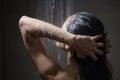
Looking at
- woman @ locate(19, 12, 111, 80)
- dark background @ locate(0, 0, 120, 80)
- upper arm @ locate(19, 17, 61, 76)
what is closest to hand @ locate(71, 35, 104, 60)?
woman @ locate(19, 12, 111, 80)

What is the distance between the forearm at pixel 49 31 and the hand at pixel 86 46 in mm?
22

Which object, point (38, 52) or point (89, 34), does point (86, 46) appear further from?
point (38, 52)

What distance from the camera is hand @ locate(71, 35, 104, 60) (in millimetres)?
1097

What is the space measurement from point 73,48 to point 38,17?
507 millimetres

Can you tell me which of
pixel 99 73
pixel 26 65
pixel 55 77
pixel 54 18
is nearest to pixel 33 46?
pixel 55 77

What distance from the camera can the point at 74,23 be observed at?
1.17 metres

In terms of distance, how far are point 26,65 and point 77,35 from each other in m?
0.66

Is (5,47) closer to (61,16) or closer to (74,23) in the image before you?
(61,16)

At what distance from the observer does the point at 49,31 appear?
1.13 m

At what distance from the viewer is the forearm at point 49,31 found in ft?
3.64

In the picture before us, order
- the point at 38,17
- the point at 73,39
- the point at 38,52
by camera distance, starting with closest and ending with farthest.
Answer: the point at 73,39
the point at 38,52
the point at 38,17

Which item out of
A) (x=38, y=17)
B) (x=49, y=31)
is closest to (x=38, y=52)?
(x=49, y=31)

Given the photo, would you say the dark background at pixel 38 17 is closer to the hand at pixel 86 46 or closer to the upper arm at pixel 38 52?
the upper arm at pixel 38 52

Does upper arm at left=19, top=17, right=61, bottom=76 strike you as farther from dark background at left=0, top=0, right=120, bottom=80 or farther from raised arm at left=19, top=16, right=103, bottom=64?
dark background at left=0, top=0, right=120, bottom=80
